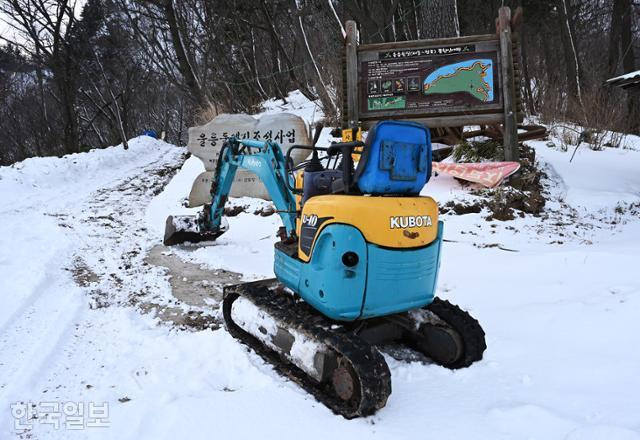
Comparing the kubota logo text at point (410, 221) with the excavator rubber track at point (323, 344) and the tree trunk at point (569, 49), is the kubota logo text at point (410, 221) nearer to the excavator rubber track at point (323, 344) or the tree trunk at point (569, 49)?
the excavator rubber track at point (323, 344)

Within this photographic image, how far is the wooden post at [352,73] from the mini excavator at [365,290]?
14.3ft

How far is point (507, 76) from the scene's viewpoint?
6.87 meters

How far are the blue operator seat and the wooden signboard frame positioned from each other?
458cm

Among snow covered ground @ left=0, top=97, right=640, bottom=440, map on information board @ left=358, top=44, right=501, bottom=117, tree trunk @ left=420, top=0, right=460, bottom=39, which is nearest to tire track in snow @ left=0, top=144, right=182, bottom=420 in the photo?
snow covered ground @ left=0, top=97, right=640, bottom=440

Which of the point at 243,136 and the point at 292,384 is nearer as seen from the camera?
the point at 292,384

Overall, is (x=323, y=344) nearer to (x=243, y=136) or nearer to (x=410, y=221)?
(x=410, y=221)

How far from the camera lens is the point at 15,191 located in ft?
33.5

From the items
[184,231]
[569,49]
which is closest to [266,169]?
[184,231]

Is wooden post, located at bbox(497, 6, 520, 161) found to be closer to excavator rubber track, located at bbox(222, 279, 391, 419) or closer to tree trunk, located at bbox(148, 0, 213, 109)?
excavator rubber track, located at bbox(222, 279, 391, 419)

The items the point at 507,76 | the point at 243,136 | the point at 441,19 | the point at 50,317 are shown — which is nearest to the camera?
the point at 50,317

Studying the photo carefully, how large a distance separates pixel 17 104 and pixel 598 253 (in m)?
34.5

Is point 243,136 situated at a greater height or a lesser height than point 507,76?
lesser

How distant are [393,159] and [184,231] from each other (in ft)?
14.1

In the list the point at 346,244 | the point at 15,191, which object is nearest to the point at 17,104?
the point at 15,191
